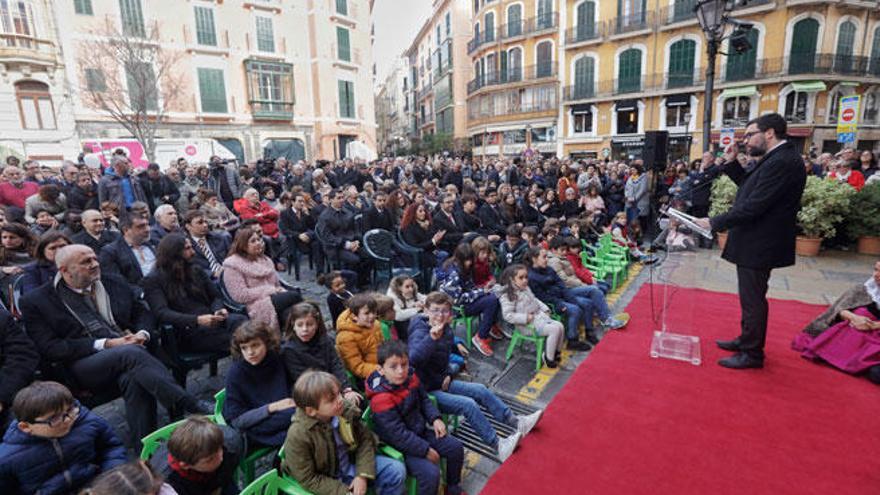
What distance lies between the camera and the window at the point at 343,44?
81.7 feet

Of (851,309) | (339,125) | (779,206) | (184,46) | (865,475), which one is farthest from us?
(339,125)

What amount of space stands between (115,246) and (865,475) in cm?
A: 603

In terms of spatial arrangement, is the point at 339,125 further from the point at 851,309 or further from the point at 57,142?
the point at 851,309

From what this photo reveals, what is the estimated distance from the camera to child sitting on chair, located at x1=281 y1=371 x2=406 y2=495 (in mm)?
2221

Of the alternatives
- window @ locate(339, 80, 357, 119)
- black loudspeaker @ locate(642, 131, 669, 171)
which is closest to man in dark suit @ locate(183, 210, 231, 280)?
black loudspeaker @ locate(642, 131, 669, 171)

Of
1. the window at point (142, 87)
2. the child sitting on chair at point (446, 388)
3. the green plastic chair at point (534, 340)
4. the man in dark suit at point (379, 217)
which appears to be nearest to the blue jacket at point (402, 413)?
the child sitting on chair at point (446, 388)

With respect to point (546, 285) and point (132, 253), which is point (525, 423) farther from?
point (132, 253)

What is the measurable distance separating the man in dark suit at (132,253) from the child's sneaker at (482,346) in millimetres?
3154

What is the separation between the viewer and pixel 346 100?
84.7ft

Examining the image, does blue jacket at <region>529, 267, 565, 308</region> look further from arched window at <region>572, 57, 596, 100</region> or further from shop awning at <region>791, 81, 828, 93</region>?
arched window at <region>572, 57, 596, 100</region>

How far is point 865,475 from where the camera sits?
8.92 feet

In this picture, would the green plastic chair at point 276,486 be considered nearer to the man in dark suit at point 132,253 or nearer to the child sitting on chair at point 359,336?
the child sitting on chair at point 359,336

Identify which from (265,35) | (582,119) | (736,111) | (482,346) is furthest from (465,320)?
(582,119)

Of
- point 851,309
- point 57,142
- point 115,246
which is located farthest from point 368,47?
point 851,309
